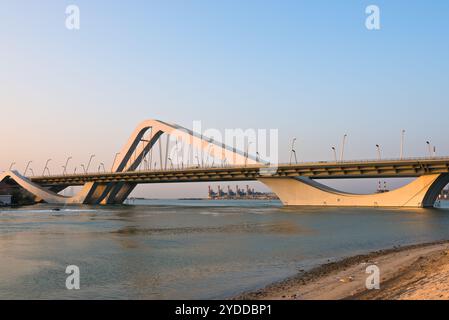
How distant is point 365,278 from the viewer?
13039 mm

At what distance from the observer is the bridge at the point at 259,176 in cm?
6134

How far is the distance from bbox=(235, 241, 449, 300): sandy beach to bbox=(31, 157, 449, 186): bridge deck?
44681 millimetres

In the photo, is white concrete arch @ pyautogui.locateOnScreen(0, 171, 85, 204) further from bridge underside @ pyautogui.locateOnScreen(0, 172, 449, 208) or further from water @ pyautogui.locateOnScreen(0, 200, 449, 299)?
water @ pyautogui.locateOnScreen(0, 200, 449, 299)

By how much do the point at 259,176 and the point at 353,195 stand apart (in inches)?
579

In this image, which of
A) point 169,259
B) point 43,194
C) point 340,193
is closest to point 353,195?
point 340,193

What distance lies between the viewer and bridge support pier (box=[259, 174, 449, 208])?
61.6 m

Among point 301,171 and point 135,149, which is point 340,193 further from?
point 135,149

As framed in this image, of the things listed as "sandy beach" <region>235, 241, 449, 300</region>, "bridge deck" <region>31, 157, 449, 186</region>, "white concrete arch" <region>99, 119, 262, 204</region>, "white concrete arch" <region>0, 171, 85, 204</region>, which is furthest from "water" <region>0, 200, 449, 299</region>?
"white concrete arch" <region>0, 171, 85, 204</region>

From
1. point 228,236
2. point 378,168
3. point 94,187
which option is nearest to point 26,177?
point 94,187

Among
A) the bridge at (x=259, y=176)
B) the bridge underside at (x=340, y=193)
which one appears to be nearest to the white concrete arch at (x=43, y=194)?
the bridge at (x=259, y=176)

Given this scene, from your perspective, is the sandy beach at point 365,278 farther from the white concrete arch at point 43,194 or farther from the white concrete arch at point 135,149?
the white concrete arch at point 43,194

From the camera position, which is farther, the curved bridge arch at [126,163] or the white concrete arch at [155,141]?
the curved bridge arch at [126,163]

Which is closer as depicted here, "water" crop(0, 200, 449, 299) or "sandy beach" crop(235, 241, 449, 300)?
"sandy beach" crop(235, 241, 449, 300)
